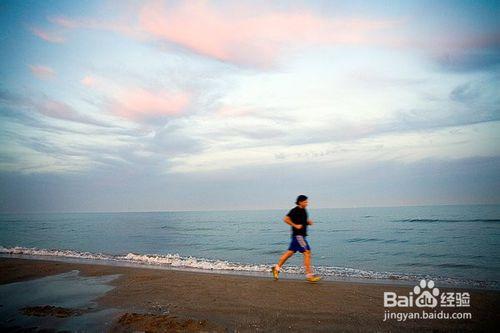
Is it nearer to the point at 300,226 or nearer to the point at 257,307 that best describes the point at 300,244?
the point at 300,226

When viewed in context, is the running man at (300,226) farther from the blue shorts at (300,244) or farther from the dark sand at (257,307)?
the dark sand at (257,307)

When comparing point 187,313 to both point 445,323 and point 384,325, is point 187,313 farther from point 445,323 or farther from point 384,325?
point 445,323

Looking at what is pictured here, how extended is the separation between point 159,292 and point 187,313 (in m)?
1.95

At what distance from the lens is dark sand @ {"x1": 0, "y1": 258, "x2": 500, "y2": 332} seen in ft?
15.7

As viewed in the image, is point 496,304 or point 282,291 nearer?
point 496,304

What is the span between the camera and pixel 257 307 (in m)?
5.79

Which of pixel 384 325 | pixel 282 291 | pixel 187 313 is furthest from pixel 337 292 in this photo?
pixel 187 313

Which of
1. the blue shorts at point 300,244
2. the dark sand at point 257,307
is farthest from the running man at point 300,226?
the dark sand at point 257,307

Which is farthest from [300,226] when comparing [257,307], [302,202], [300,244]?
[257,307]

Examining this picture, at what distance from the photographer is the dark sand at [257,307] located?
4785 mm

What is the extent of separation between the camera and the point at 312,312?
5508 millimetres

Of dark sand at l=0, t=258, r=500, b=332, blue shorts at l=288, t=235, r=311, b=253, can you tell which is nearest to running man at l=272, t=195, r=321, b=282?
blue shorts at l=288, t=235, r=311, b=253

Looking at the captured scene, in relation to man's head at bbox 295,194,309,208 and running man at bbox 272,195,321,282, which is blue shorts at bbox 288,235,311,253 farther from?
man's head at bbox 295,194,309,208

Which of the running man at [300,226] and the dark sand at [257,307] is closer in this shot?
the dark sand at [257,307]
